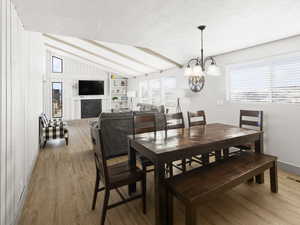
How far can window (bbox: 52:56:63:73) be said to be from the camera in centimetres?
827

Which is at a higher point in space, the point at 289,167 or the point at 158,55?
the point at 158,55

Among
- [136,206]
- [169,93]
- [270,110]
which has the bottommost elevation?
[136,206]

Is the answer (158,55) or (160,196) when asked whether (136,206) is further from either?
(158,55)

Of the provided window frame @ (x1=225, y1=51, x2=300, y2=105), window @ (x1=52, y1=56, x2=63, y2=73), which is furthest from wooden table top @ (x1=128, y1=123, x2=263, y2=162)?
window @ (x1=52, y1=56, x2=63, y2=73)

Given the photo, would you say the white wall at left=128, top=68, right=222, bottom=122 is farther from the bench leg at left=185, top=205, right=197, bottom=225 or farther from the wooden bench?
the bench leg at left=185, top=205, right=197, bottom=225

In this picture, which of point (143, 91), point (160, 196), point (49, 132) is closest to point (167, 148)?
point (160, 196)

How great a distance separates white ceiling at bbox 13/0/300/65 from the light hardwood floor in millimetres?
2449

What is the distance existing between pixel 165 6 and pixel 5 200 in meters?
2.83

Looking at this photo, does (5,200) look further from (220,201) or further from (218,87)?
(218,87)

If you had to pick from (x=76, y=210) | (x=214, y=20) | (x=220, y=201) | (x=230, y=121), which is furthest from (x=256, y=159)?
(x=76, y=210)

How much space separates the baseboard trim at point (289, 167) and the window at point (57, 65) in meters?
9.40

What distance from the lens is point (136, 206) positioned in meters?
2.06

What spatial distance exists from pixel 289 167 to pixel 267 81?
163 centimetres

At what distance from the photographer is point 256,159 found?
2.23 meters
